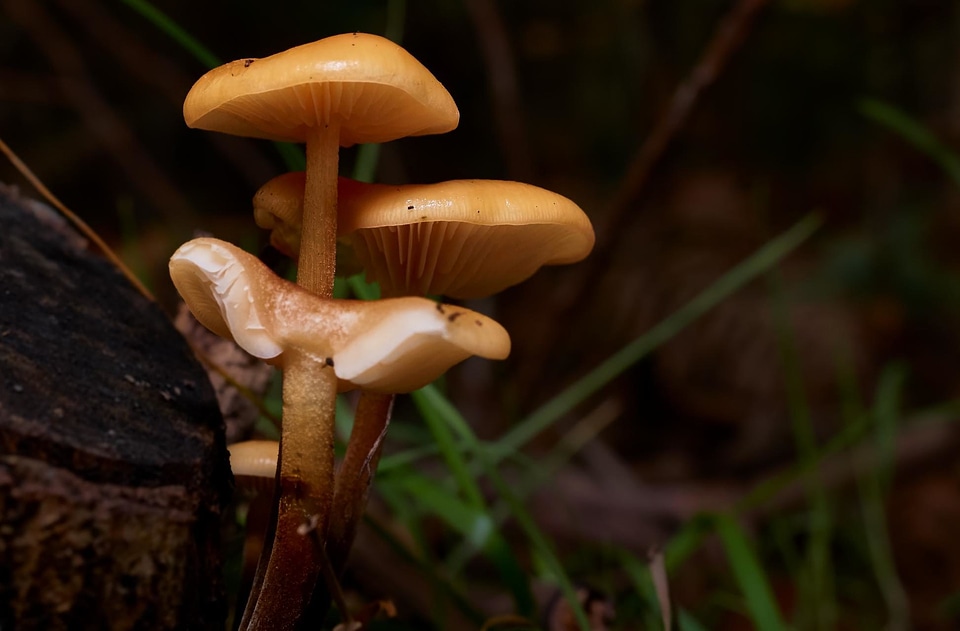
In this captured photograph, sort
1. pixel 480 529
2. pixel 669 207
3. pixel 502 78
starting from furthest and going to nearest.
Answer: pixel 669 207 < pixel 502 78 < pixel 480 529

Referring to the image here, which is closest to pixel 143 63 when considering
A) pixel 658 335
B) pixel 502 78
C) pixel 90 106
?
pixel 90 106

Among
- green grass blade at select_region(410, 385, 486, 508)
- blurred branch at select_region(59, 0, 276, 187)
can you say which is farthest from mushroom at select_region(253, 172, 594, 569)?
blurred branch at select_region(59, 0, 276, 187)

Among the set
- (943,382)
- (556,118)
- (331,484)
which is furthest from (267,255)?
(943,382)

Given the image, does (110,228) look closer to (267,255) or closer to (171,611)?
(267,255)

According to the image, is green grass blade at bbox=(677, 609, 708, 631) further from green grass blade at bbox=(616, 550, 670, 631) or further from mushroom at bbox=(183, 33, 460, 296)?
mushroom at bbox=(183, 33, 460, 296)

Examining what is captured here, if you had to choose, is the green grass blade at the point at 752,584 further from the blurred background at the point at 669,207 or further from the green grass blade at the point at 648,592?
the blurred background at the point at 669,207

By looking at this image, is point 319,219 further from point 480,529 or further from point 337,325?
point 480,529
